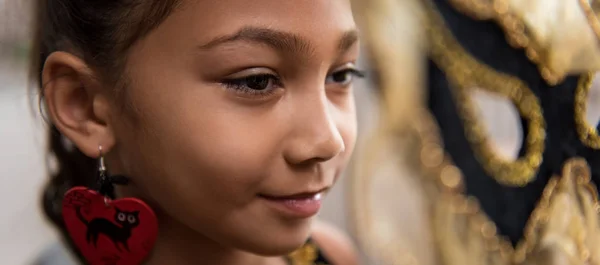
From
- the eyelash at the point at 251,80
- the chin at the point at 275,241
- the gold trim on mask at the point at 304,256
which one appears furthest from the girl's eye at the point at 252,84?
the gold trim on mask at the point at 304,256

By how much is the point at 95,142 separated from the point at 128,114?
47 millimetres

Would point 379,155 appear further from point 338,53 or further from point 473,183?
point 338,53

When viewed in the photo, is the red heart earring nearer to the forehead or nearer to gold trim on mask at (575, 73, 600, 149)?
the forehead

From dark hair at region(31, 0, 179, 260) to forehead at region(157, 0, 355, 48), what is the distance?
0.05 feet

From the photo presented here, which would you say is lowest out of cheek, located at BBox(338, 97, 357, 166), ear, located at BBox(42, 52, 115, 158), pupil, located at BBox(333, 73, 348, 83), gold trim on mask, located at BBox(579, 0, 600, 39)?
cheek, located at BBox(338, 97, 357, 166)

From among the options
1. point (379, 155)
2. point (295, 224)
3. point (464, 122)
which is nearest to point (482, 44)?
point (464, 122)

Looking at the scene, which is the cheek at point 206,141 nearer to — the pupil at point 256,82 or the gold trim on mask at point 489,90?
the pupil at point 256,82

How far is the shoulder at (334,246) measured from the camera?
2.54 feet

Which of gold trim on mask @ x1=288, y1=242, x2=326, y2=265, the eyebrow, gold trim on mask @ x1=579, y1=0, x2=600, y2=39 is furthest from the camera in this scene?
gold trim on mask @ x1=288, y1=242, x2=326, y2=265

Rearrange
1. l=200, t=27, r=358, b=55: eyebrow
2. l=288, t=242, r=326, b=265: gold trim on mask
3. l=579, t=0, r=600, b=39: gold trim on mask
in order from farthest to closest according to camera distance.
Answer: l=288, t=242, r=326, b=265: gold trim on mask, l=579, t=0, r=600, b=39: gold trim on mask, l=200, t=27, r=358, b=55: eyebrow

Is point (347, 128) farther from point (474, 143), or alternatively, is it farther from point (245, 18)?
point (474, 143)

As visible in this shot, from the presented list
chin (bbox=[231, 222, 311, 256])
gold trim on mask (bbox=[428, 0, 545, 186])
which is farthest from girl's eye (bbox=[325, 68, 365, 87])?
gold trim on mask (bbox=[428, 0, 545, 186])

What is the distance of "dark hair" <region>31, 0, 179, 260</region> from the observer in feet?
1.74

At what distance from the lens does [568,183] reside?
27.0 inches
